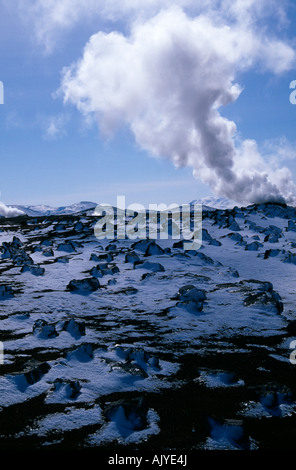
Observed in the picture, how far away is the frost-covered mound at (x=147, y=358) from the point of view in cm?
396

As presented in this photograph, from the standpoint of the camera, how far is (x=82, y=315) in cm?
827

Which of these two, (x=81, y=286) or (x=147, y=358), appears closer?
(x=147, y=358)

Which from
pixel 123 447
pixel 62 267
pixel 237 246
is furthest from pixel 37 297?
pixel 237 246

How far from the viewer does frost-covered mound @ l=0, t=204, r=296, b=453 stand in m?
3.96

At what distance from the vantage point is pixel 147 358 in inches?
225

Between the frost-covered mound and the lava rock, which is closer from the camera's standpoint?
the frost-covered mound

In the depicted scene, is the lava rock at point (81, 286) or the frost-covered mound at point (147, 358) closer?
the frost-covered mound at point (147, 358)

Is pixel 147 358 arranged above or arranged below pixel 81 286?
below

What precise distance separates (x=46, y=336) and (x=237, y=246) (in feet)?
41.8

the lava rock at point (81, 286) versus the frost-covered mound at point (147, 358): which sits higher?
the lava rock at point (81, 286)
